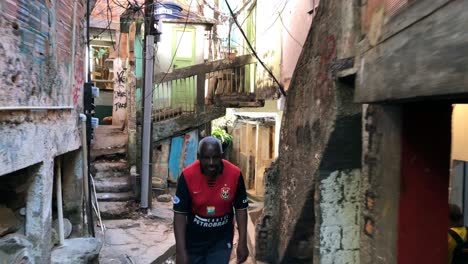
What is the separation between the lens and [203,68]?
473 inches

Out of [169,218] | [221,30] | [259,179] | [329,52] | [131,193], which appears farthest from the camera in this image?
[221,30]

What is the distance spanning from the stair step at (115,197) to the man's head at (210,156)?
6.23 metres

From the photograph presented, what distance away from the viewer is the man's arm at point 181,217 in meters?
3.77

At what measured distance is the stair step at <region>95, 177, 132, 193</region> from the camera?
9758mm

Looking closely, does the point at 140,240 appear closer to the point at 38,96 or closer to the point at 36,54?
the point at 38,96

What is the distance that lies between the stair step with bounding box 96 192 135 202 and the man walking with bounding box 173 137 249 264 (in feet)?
19.5

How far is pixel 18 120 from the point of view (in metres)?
3.20

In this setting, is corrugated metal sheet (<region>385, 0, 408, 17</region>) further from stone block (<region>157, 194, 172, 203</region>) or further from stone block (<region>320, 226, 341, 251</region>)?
stone block (<region>157, 194, 172, 203</region>)

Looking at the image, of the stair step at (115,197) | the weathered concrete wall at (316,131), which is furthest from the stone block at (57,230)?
the stair step at (115,197)

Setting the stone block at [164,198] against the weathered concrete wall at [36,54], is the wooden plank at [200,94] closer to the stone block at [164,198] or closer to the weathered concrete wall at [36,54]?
the stone block at [164,198]

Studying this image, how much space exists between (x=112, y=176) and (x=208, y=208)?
275 inches

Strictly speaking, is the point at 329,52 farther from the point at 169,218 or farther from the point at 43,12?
the point at 169,218

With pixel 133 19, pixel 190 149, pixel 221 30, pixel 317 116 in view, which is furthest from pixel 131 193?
pixel 221 30

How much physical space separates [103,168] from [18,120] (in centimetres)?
727
